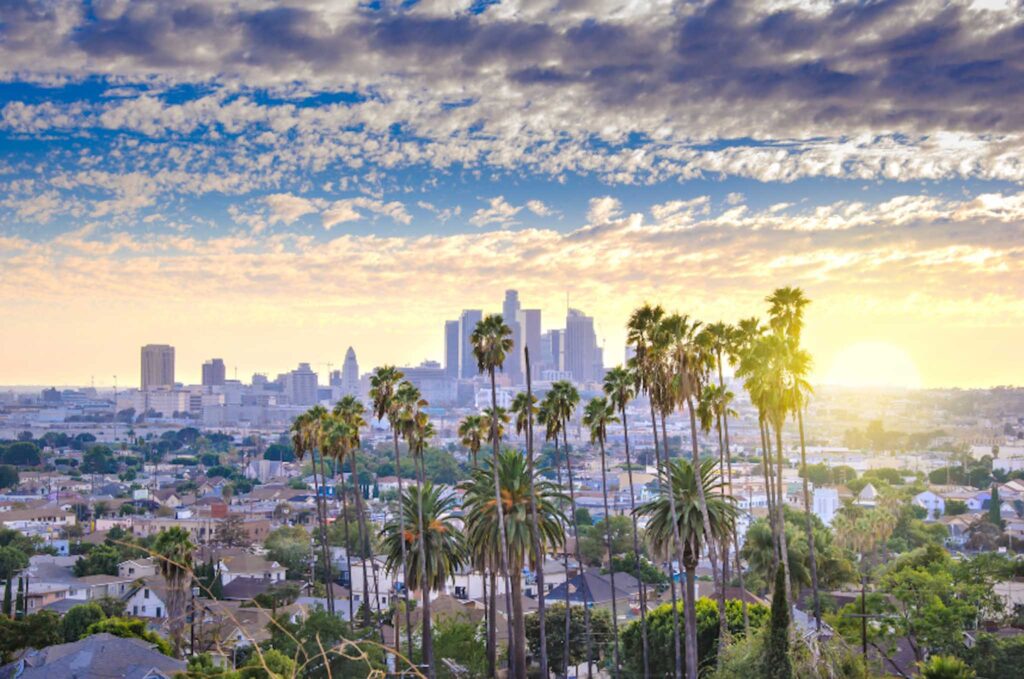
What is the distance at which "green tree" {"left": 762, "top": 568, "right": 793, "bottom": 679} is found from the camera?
25.5 m

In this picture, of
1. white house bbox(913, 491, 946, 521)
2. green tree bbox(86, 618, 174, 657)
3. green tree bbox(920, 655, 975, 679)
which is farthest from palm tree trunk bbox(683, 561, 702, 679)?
white house bbox(913, 491, 946, 521)

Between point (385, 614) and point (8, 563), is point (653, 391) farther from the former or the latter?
point (8, 563)

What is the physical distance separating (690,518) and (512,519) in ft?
21.9

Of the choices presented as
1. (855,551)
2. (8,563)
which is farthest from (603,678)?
(8,563)

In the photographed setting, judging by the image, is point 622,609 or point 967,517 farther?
point 967,517

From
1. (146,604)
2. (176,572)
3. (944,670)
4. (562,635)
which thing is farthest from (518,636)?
(146,604)

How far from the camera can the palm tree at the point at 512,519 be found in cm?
3447

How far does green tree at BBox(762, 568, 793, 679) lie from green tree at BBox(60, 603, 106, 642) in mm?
34875

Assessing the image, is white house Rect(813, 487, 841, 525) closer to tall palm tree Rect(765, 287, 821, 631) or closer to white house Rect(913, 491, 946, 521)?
white house Rect(913, 491, 946, 521)

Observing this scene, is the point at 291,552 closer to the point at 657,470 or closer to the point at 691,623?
the point at 657,470

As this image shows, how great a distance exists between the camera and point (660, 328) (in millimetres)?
32625

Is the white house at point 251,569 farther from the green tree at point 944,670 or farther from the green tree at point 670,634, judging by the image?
the green tree at point 944,670

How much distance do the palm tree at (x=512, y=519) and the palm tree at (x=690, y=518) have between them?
3851 mm

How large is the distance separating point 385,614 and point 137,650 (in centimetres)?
2865
